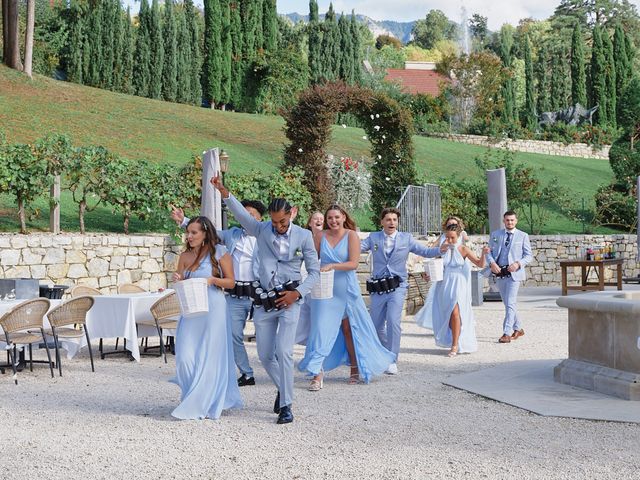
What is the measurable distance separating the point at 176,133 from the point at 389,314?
23.1 meters

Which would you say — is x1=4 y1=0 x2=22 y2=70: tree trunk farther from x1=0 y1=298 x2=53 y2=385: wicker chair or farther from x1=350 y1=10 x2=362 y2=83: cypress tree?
x1=0 y1=298 x2=53 y2=385: wicker chair

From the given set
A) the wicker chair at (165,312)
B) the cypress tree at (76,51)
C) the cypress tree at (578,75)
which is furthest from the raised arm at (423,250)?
the cypress tree at (578,75)

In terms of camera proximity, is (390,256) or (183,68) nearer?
(390,256)

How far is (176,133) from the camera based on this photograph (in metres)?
32.0

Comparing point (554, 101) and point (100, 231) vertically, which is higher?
point (554, 101)

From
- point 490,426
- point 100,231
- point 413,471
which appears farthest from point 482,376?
point 100,231

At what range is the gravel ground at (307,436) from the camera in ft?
19.1

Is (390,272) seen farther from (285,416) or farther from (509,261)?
(509,261)

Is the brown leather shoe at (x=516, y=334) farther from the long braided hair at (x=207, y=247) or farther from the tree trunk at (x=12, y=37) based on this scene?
the tree trunk at (x=12, y=37)

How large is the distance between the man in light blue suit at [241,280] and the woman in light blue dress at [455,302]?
10.4 feet

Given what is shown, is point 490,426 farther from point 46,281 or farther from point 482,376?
point 46,281

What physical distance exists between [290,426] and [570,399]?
2534 millimetres

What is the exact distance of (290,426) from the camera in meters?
7.20

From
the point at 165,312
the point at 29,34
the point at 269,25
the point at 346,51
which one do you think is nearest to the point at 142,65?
the point at 269,25
